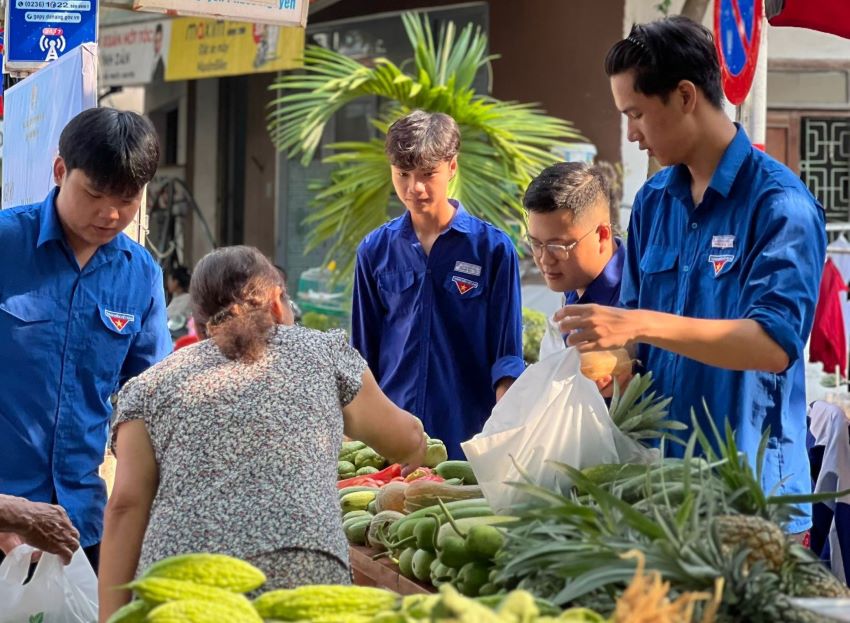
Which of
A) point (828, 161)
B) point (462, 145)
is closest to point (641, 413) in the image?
point (462, 145)

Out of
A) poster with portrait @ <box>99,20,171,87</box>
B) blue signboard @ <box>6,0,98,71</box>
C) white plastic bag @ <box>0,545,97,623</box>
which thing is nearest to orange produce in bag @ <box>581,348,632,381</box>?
white plastic bag @ <box>0,545,97,623</box>

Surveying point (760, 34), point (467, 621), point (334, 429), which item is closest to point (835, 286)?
point (760, 34)

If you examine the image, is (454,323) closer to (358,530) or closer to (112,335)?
(358,530)

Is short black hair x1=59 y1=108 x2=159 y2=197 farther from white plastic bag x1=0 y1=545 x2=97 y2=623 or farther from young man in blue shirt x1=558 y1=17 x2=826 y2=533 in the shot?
young man in blue shirt x1=558 y1=17 x2=826 y2=533

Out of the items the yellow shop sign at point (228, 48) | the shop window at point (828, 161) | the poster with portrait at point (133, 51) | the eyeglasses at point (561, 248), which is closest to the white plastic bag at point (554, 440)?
the eyeglasses at point (561, 248)

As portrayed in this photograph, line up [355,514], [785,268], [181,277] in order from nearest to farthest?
A: 1. [785,268]
2. [355,514]
3. [181,277]

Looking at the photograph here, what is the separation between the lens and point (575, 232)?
13.2ft

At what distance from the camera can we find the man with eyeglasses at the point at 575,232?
3990mm

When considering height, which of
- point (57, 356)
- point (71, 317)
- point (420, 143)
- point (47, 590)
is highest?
point (420, 143)

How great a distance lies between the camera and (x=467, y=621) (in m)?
1.88

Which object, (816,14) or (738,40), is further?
(738,40)

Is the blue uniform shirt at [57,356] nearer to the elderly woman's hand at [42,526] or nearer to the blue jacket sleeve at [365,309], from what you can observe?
the elderly woman's hand at [42,526]

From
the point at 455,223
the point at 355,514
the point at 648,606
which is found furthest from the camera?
the point at 455,223

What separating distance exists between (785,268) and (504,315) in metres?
1.94
